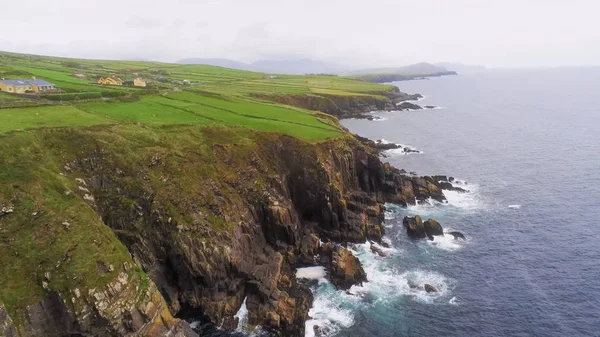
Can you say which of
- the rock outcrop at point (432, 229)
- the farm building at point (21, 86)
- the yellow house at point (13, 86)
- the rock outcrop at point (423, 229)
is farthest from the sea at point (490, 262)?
the yellow house at point (13, 86)

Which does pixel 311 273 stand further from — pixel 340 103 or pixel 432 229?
pixel 340 103

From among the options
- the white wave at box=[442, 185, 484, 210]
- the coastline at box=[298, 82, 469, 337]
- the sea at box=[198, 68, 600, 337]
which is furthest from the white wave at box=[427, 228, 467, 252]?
the white wave at box=[442, 185, 484, 210]

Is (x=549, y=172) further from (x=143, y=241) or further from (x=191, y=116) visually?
(x=143, y=241)

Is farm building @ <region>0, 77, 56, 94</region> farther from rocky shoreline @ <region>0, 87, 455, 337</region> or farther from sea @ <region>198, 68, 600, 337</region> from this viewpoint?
sea @ <region>198, 68, 600, 337</region>

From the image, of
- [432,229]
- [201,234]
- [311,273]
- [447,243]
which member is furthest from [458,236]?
[201,234]

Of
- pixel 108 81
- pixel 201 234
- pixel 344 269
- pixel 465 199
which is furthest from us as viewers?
pixel 108 81

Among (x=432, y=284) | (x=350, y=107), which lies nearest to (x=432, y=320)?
(x=432, y=284)

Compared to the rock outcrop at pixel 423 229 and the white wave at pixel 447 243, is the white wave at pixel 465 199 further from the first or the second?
the white wave at pixel 447 243
